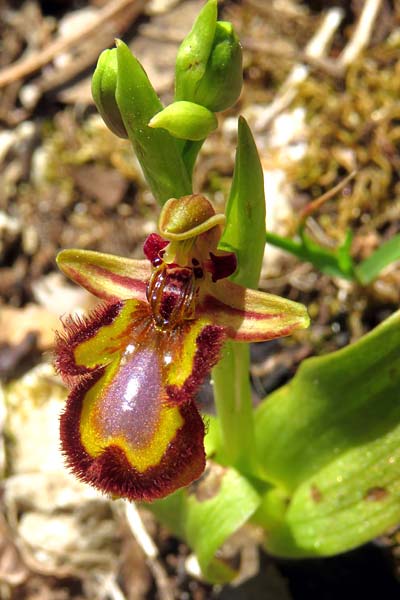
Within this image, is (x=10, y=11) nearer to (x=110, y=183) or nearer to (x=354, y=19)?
(x=110, y=183)

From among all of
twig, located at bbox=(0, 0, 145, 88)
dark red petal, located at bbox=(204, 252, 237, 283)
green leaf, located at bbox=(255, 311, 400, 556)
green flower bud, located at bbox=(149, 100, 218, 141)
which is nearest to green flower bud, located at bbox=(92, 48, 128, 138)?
green flower bud, located at bbox=(149, 100, 218, 141)

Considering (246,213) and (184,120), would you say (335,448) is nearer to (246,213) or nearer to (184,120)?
(246,213)

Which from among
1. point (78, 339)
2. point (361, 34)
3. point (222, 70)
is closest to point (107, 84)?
point (222, 70)

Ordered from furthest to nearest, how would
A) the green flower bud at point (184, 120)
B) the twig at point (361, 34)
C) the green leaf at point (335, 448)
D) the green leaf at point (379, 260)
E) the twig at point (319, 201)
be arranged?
1. the twig at point (361, 34)
2. the green leaf at point (379, 260)
3. the twig at point (319, 201)
4. the green leaf at point (335, 448)
5. the green flower bud at point (184, 120)

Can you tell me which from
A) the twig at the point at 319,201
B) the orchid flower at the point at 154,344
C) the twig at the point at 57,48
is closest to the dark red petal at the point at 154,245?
the orchid flower at the point at 154,344

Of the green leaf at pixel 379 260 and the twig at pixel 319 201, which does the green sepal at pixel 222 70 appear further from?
the green leaf at pixel 379 260

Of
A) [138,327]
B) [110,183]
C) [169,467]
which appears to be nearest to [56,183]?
[110,183]

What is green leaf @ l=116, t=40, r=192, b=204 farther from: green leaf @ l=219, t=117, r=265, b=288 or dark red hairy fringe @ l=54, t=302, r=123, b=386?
dark red hairy fringe @ l=54, t=302, r=123, b=386

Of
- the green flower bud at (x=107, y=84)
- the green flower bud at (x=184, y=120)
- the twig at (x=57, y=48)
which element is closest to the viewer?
the green flower bud at (x=184, y=120)
